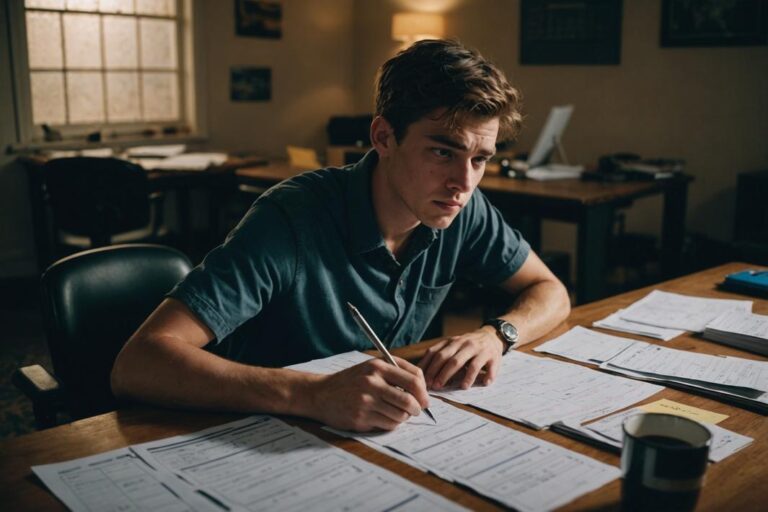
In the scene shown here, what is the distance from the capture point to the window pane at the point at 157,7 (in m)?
5.12

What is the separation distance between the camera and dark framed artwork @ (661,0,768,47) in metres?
4.27

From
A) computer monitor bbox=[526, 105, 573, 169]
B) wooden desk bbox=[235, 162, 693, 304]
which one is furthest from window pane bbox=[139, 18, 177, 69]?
computer monitor bbox=[526, 105, 573, 169]

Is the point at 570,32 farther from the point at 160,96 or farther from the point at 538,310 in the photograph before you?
the point at 538,310

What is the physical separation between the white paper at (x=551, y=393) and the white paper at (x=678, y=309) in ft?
1.18

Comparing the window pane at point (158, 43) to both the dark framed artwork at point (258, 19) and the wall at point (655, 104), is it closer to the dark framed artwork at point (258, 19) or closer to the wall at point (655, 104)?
the dark framed artwork at point (258, 19)

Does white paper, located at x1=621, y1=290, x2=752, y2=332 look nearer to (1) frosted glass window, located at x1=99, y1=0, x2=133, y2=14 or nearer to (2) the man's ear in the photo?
(2) the man's ear

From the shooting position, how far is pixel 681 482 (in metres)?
0.78

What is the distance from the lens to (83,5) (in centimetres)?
481

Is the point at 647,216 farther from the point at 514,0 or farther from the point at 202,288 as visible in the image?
Answer: the point at 202,288

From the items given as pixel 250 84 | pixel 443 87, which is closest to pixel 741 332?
pixel 443 87

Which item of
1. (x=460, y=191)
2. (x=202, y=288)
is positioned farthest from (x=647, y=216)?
(x=202, y=288)

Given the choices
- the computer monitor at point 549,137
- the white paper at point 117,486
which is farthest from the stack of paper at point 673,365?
the computer monitor at point 549,137

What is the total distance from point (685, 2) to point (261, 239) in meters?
4.01

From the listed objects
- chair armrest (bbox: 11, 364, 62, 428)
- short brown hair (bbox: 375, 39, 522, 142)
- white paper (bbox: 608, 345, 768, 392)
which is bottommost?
chair armrest (bbox: 11, 364, 62, 428)
